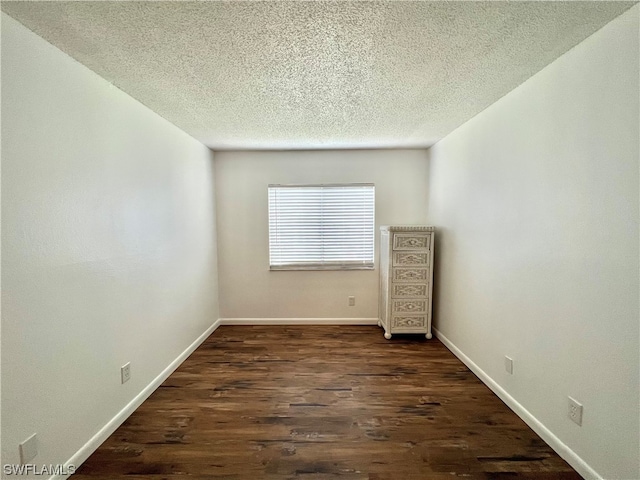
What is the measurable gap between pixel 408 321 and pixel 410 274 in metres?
0.57

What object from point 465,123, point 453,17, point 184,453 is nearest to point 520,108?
point 465,123

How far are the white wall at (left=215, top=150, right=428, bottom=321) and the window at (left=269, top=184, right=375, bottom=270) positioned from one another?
101 millimetres

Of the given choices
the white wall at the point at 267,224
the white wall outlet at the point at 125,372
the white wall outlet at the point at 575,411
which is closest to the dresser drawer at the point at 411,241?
the white wall at the point at 267,224

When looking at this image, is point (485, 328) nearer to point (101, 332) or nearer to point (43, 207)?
point (101, 332)

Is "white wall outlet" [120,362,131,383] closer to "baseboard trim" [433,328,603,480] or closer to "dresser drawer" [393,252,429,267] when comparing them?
"dresser drawer" [393,252,429,267]

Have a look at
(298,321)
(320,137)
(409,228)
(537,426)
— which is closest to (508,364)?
(537,426)

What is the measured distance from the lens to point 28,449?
1314 millimetres

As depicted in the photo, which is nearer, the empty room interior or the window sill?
the empty room interior

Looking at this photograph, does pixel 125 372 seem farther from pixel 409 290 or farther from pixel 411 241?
pixel 411 241

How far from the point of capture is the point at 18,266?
128 cm

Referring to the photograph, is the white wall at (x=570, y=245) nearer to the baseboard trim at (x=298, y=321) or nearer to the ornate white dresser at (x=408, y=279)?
the ornate white dresser at (x=408, y=279)

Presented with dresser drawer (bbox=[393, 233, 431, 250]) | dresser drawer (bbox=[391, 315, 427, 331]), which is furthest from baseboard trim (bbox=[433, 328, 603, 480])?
dresser drawer (bbox=[393, 233, 431, 250])

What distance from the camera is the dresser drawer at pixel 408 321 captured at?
10.8 feet

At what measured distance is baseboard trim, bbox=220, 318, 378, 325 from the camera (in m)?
3.78
